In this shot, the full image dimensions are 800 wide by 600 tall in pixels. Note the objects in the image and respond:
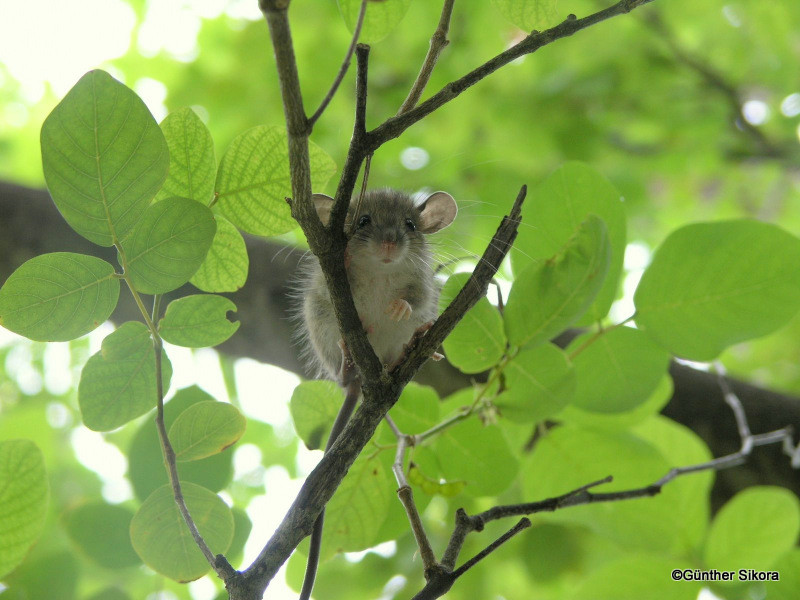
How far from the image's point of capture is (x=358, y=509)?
1.82 meters

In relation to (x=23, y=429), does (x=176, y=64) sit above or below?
above

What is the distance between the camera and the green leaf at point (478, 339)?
176 centimetres

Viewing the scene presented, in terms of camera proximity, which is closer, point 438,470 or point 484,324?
point 484,324

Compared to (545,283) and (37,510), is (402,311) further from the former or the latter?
(37,510)

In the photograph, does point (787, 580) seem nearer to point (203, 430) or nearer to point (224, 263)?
point (203, 430)

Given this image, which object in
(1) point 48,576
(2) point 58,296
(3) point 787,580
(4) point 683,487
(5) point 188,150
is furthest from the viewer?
(4) point 683,487

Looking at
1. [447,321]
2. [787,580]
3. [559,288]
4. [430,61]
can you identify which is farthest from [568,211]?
[787,580]

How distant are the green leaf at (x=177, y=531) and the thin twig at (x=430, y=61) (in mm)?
954

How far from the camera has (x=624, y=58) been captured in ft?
14.5

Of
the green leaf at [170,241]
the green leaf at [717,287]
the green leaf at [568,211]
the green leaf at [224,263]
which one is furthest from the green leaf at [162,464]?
the green leaf at [717,287]

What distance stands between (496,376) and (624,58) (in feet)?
11.0

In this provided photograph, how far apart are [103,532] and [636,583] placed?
1.64 m

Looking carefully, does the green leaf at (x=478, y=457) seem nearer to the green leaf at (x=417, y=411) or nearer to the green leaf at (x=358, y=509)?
the green leaf at (x=417, y=411)

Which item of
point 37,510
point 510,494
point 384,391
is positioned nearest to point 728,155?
point 510,494
